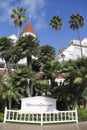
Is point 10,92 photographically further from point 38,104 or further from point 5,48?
point 5,48

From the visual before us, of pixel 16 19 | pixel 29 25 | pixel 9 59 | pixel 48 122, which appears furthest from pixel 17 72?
pixel 29 25

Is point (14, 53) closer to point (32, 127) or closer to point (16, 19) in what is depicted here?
point (32, 127)

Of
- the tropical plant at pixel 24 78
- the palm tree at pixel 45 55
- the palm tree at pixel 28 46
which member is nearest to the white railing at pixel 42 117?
the tropical plant at pixel 24 78

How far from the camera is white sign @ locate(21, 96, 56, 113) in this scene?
18141 millimetres

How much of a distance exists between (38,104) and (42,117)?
1.97 m

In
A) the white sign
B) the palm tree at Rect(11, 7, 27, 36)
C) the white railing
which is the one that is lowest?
the white railing

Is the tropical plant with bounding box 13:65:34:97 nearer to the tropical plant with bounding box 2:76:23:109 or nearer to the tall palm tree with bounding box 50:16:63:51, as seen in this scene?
the tropical plant with bounding box 2:76:23:109

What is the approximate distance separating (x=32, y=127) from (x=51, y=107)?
3.46m

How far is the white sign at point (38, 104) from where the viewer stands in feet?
59.5

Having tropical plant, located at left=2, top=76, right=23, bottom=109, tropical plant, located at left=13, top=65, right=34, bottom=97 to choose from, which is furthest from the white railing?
tropical plant, located at left=13, top=65, right=34, bottom=97

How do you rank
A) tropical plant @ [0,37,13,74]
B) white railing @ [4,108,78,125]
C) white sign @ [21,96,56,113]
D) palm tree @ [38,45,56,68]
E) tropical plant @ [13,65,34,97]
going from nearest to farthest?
1. white railing @ [4,108,78,125]
2. white sign @ [21,96,56,113]
3. tropical plant @ [13,65,34,97]
4. tropical plant @ [0,37,13,74]
5. palm tree @ [38,45,56,68]

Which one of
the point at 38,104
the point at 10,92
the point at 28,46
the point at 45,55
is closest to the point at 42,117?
the point at 38,104

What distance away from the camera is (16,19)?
4359cm

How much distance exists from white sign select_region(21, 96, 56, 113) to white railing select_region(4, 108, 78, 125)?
22.2 inches
